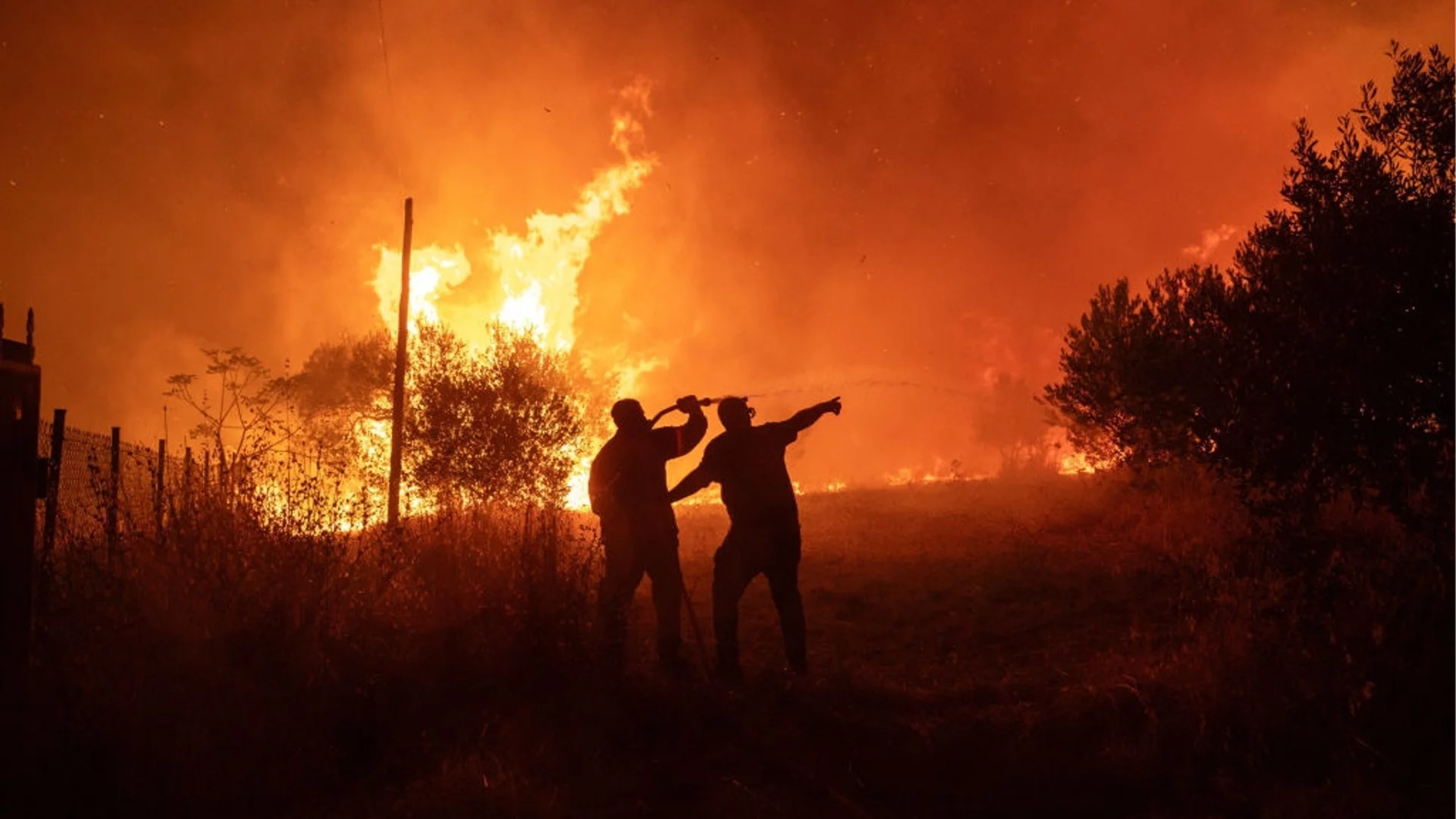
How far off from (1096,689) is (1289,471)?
193cm

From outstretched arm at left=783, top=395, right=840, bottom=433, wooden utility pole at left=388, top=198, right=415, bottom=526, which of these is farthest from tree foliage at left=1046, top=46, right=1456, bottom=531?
wooden utility pole at left=388, top=198, right=415, bottom=526

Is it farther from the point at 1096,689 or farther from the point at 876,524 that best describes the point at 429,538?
the point at 876,524

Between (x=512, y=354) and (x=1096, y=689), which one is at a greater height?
(x=512, y=354)

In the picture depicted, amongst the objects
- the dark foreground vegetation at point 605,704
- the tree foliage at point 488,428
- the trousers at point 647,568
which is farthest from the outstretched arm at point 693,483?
the tree foliage at point 488,428

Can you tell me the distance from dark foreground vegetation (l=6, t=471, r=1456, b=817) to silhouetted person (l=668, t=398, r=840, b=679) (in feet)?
1.42

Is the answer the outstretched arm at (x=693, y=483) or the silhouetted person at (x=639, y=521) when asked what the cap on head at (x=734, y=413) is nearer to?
the silhouetted person at (x=639, y=521)

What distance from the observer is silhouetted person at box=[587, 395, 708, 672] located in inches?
265

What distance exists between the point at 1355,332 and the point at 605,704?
17.3 feet

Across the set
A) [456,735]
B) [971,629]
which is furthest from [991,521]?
[456,735]

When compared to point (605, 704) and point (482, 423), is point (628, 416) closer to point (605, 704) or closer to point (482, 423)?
point (605, 704)

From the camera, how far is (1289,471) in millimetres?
5777

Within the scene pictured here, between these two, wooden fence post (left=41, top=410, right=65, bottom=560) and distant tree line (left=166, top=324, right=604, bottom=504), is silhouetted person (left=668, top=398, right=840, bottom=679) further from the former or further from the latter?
distant tree line (left=166, top=324, right=604, bottom=504)

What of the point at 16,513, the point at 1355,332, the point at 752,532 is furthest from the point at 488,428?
the point at 1355,332

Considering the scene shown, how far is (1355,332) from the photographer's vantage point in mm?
5516
